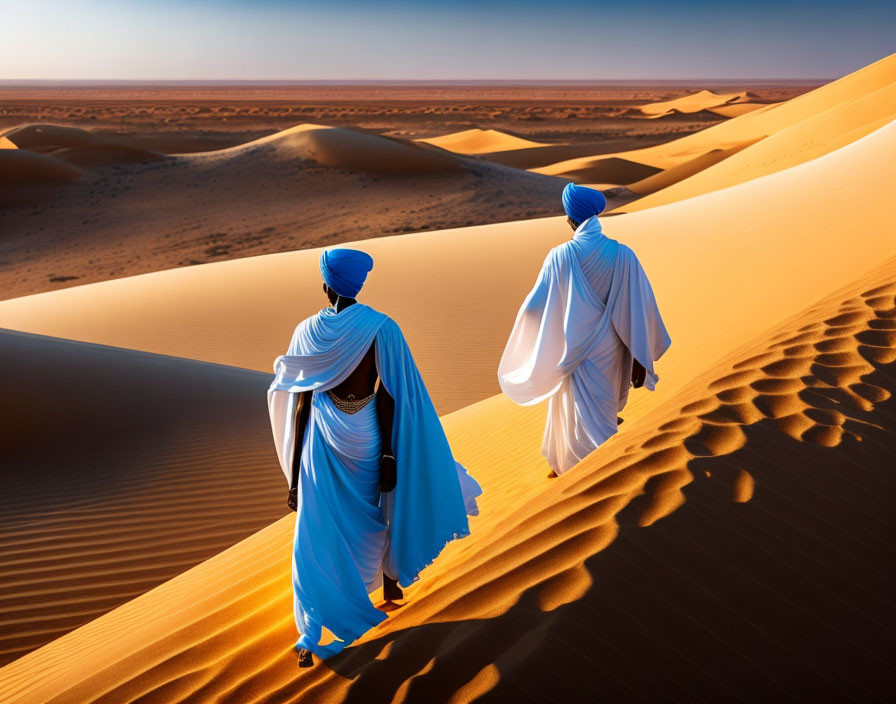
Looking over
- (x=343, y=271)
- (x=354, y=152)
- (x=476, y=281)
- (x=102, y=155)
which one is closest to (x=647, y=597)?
(x=343, y=271)

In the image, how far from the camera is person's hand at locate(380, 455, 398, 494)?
3.65 meters

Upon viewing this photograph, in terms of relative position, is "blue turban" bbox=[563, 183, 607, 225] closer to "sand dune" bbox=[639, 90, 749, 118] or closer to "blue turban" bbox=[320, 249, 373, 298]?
"blue turban" bbox=[320, 249, 373, 298]

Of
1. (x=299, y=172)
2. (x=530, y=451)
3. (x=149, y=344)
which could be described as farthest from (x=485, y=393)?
(x=299, y=172)

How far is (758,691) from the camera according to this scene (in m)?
2.51

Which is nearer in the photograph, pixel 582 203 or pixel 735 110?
pixel 582 203

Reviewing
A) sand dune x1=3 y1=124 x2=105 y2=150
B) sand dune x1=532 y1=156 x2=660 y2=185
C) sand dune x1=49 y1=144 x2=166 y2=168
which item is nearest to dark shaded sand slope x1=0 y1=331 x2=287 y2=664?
sand dune x1=532 y1=156 x2=660 y2=185

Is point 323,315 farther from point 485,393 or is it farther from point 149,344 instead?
point 149,344

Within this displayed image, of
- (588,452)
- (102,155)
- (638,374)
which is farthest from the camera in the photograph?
(102,155)

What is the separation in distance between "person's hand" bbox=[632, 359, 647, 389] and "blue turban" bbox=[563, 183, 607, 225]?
3.48 feet

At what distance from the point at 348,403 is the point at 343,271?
574 millimetres

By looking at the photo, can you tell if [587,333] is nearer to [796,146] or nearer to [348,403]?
[348,403]

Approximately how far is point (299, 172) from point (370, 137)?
5.77 meters

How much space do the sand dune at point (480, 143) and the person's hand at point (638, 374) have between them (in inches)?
2142

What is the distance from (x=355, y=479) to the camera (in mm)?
3654
